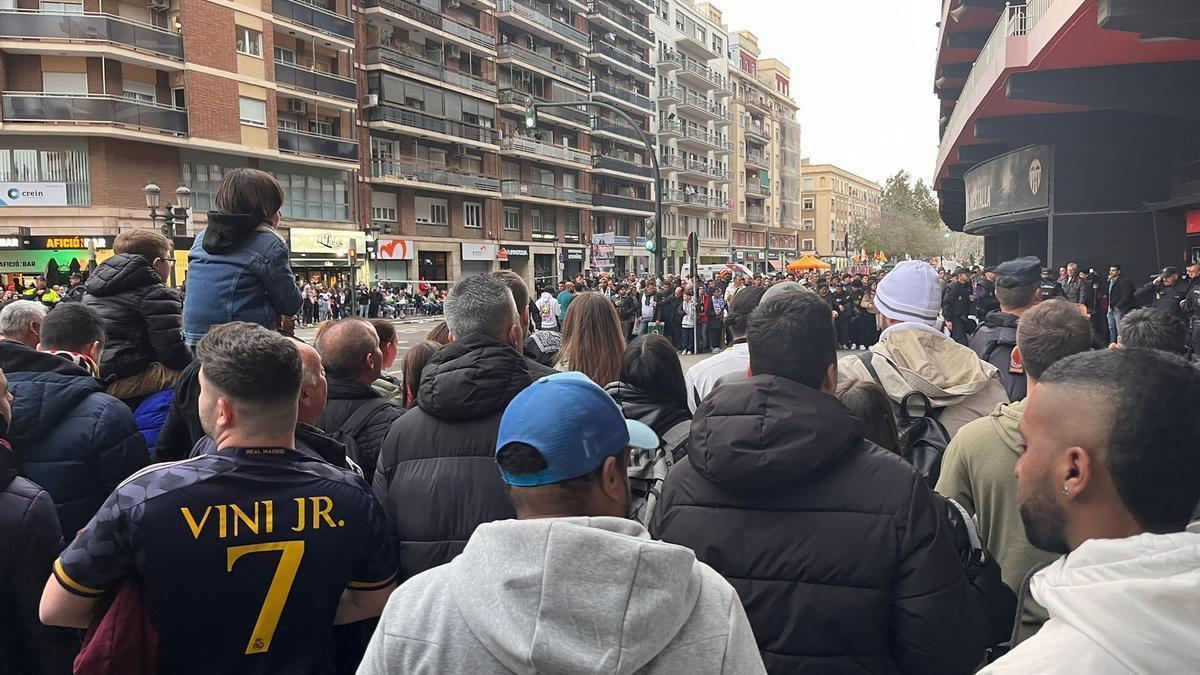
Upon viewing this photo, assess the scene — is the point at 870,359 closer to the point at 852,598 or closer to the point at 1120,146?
the point at 852,598

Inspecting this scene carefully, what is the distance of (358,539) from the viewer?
7.54ft

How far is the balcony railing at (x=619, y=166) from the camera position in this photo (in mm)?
59719

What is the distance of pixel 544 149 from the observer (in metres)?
53.5

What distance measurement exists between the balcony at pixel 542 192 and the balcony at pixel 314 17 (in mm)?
14018

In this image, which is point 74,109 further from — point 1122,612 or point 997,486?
point 1122,612

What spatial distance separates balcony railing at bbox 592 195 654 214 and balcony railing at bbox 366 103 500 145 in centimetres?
1263

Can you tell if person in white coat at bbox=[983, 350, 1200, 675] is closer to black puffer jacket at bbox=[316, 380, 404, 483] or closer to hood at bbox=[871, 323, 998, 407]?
hood at bbox=[871, 323, 998, 407]

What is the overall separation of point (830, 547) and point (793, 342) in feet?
1.96

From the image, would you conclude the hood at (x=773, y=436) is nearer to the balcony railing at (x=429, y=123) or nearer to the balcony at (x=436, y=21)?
the balcony railing at (x=429, y=123)

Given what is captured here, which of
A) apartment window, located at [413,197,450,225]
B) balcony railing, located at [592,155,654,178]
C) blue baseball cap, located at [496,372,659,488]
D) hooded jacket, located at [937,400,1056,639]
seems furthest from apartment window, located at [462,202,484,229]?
blue baseball cap, located at [496,372,659,488]

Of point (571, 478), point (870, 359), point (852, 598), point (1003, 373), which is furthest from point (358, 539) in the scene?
point (1003, 373)

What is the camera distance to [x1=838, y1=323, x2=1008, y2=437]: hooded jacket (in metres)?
3.73

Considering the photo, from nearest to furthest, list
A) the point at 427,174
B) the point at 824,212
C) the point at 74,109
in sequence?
the point at 74,109
the point at 427,174
the point at 824,212

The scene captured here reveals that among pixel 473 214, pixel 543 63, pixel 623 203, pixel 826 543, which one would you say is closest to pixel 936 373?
pixel 826 543
